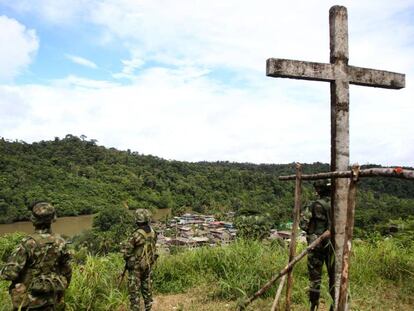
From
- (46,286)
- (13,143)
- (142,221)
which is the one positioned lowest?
(46,286)

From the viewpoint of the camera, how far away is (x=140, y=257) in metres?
5.78

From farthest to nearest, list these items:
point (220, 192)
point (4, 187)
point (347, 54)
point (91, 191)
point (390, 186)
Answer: point (220, 192) → point (91, 191) → point (4, 187) → point (390, 186) → point (347, 54)

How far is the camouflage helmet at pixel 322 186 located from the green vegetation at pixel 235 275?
4.20ft

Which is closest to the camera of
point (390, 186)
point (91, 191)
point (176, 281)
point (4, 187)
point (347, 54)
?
point (347, 54)

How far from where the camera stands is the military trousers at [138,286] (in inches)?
224

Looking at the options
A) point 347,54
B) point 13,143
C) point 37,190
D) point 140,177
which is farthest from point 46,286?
point 13,143

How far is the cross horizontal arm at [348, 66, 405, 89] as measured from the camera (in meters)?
3.84

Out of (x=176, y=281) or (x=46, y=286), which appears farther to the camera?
(x=176, y=281)

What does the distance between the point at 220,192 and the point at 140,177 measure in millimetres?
17354

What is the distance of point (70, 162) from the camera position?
8075 cm

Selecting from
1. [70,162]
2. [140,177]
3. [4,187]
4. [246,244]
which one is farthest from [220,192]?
[246,244]

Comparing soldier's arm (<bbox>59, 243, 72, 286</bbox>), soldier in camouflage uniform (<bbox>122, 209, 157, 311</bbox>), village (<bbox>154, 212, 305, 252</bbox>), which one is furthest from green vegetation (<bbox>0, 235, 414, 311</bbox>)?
soldier's arm (<bbox>59, 243, 72, 286</bbox>)

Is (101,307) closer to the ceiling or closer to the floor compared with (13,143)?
closer to the floor

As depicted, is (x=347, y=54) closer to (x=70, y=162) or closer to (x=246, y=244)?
(x=246, y=244)
